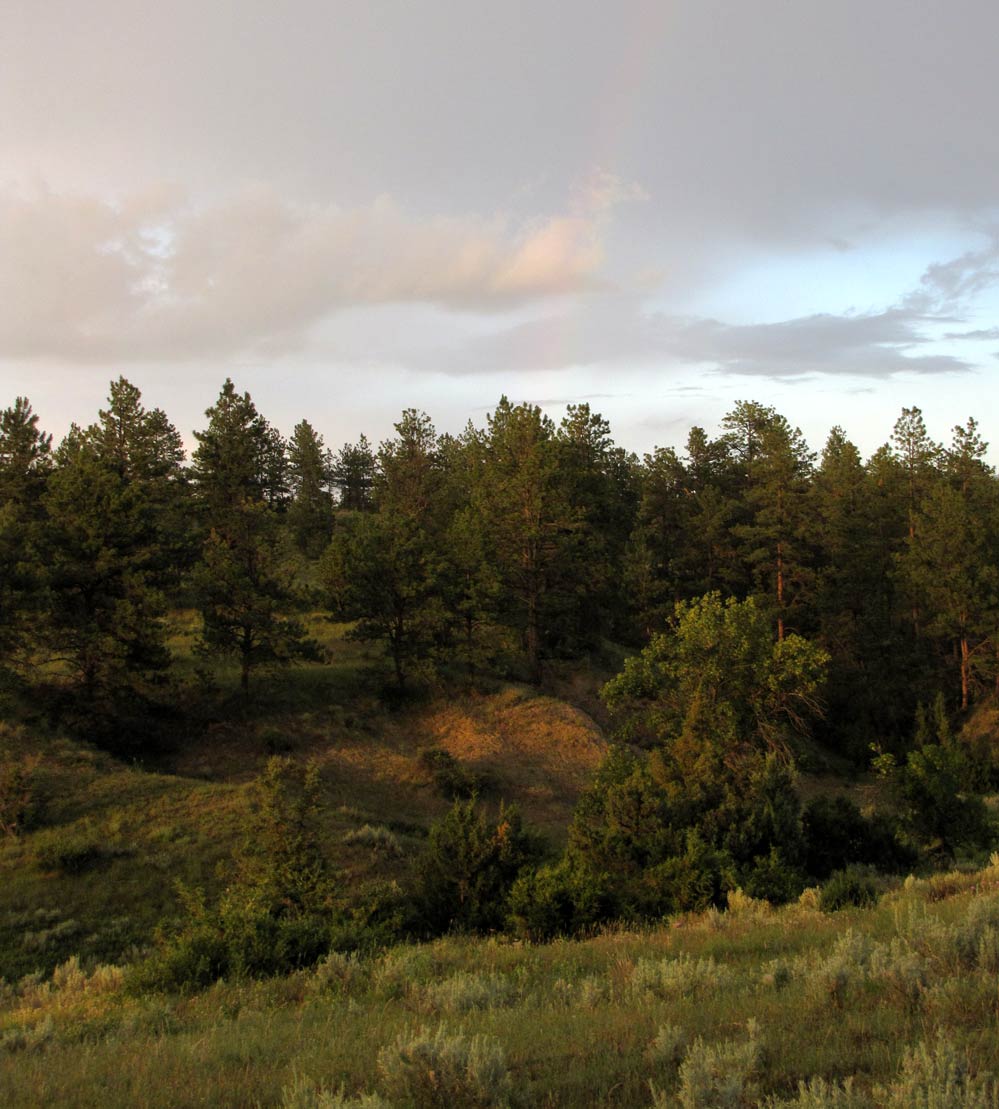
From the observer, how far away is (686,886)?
15.1 metres

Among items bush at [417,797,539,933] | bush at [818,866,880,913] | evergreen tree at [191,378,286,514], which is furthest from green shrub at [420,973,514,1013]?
evergreen tree at [191,378,286,514]

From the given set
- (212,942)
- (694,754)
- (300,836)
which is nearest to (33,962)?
(300,836)

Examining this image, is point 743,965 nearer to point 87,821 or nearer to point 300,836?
point 300,836

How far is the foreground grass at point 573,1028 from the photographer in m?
4.80

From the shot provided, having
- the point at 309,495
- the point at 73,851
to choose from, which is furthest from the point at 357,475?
the point at 73,851

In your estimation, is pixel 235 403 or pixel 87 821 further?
pixel 235 403

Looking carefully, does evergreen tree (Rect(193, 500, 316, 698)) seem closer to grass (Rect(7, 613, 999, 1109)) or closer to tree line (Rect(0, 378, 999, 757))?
tree line (Rect(0, 378, 999, 757))

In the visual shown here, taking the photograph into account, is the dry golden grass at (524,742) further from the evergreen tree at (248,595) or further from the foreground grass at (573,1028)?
the foreground grass at (573,1028)

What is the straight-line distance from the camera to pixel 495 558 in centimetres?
4475

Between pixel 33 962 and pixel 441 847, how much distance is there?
28.6ft

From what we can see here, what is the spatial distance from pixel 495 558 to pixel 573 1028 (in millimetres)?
38675

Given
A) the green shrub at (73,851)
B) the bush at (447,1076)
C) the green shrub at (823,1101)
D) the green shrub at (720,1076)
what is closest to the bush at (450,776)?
the green shrub at (73,851)

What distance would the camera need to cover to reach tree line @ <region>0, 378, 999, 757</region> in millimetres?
32531

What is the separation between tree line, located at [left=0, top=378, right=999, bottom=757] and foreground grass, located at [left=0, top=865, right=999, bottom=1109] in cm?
2241
